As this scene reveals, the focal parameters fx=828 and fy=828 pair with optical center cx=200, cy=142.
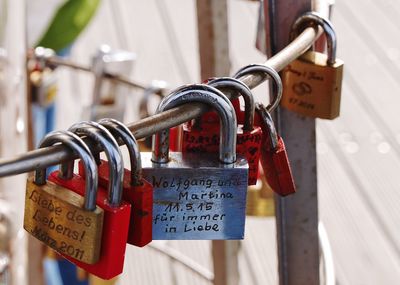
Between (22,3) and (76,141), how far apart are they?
637mm

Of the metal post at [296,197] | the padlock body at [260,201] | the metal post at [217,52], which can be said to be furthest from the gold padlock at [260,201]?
the metal post at [296,197]

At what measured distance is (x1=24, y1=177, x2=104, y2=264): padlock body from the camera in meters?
0.44

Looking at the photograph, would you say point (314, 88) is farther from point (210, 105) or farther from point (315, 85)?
point (210, 105)

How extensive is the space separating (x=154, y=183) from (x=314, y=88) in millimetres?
217

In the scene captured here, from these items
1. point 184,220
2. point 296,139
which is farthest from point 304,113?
point 184,220

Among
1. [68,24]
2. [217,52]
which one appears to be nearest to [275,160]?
[217,52]

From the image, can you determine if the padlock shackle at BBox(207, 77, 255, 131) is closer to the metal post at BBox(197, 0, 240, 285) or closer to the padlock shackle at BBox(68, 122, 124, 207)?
the padlock shackle at BBox(68, 122, 124, 207)

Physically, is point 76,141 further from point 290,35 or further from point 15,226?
point 15,226

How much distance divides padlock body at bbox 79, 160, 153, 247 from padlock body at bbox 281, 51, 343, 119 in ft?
0.73

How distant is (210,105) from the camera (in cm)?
46

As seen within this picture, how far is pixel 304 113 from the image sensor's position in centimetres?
65

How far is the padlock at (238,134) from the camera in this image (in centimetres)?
48

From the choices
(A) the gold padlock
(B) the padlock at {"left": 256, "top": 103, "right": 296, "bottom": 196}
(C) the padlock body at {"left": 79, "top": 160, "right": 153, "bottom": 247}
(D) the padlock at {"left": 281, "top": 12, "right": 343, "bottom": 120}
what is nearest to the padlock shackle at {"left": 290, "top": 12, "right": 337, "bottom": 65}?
(D) the padlock at {"left": 281, "top": 12, "right": 343, "bottom": 120}

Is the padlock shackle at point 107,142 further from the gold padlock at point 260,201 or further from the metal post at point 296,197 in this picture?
the gold padlock at point 260,201
